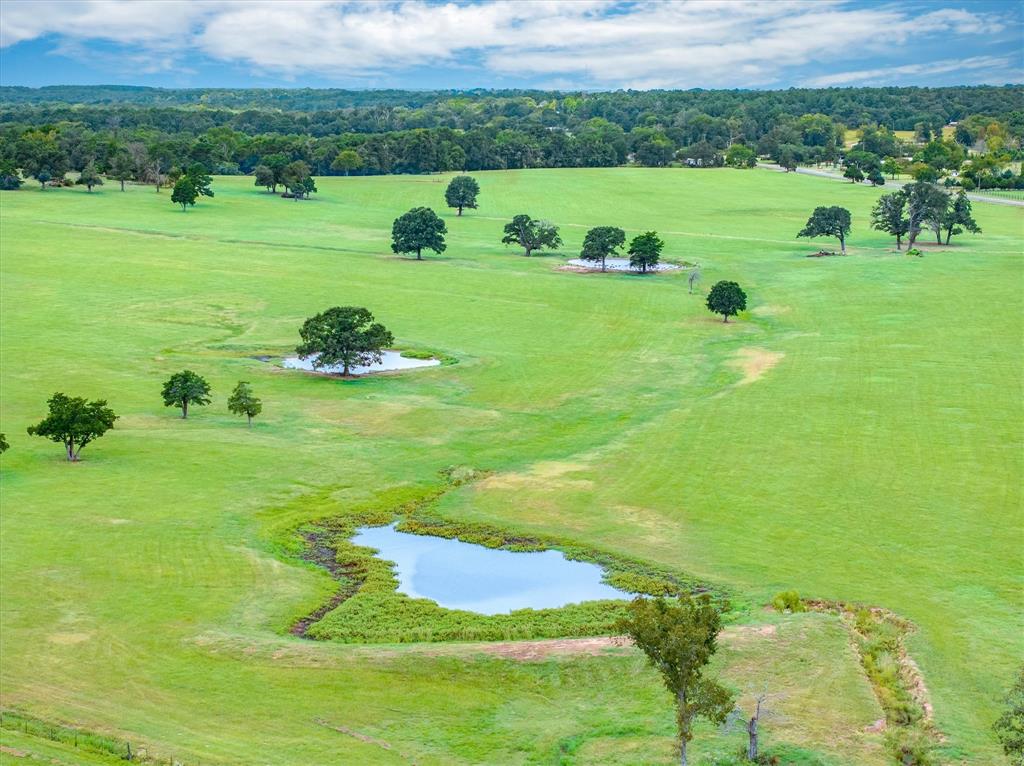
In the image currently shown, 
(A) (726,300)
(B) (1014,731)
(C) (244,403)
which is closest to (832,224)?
(A) (726,300)

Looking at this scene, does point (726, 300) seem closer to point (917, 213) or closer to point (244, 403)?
point (917, 213)

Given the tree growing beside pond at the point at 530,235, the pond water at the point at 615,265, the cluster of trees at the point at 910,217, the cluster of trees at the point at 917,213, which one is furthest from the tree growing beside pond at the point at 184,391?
the cluster of trees at the point at 917,213

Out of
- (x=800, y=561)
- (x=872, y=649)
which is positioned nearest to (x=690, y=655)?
(x=872, y=649)

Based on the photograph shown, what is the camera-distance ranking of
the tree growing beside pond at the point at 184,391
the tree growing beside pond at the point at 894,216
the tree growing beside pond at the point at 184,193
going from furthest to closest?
1. the tree growing beside pond at the point at 184,193
2. the tree growing beside pond at the point at 894,216
3. the tree growing beside pond at the point at 184,391

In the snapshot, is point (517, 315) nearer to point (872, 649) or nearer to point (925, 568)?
point (925, 568)

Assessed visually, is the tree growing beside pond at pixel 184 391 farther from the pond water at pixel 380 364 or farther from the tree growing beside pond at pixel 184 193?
the tree growing beside pond at pixel 184 193

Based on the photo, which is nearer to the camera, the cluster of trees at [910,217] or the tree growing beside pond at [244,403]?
the tree growing beside pond at [244,403]
